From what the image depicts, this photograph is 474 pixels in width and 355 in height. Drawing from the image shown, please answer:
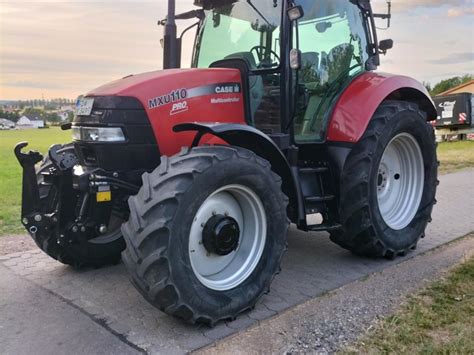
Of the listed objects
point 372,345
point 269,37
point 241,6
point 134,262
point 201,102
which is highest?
point 241,6

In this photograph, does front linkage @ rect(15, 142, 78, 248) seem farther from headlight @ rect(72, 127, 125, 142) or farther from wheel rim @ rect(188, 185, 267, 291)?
wheel rim @ rect(188, 185, 267, 291)

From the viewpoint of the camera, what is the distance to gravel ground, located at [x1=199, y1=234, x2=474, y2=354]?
3135mm

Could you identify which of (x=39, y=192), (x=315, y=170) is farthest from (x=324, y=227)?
(x=39, y=192)

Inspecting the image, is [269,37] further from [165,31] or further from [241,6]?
[165,31]

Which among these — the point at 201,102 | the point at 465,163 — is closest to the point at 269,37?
the point at 201,102

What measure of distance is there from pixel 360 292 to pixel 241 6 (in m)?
2.70

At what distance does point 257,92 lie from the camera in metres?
4.35

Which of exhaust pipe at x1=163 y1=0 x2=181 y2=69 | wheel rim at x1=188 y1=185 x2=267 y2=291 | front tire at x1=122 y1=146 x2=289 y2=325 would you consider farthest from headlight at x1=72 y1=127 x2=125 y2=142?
exhaust pipe at x1=163 y1=0 x2=181 y2=69

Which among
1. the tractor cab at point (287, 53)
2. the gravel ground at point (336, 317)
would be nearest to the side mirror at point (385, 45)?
the tractor cab at point (287, 53)

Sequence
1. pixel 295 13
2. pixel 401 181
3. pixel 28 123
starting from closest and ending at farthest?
pixel 295 13 < pixel 401 181 < pixel 28 123

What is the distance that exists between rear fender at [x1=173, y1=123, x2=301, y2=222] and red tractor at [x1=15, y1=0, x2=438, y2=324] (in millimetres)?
12

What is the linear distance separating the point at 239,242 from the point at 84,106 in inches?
62.5

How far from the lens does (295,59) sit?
13.2ft

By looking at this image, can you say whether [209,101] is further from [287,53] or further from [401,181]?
[401,181]
